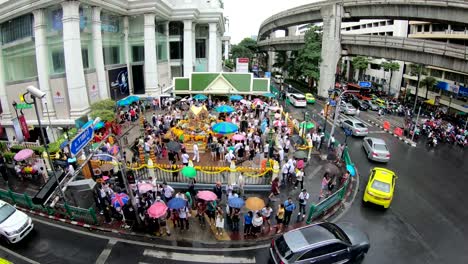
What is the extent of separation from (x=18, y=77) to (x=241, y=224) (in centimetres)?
2726

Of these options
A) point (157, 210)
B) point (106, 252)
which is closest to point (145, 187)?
point (157, 210)

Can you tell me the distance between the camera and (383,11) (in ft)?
122

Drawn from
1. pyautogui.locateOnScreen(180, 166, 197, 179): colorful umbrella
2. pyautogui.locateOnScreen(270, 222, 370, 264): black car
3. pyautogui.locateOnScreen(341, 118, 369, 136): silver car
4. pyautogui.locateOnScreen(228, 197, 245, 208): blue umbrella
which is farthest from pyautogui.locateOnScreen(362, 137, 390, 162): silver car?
pyautogui.locateOnScreen(180, 166, 197, 179): colorful umbrella

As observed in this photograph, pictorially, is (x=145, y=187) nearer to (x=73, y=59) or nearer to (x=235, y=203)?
(x=235, y=203)

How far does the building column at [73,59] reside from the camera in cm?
2255

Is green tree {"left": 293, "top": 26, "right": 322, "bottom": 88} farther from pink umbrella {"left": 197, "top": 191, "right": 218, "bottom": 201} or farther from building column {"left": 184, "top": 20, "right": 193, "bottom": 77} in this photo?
pink umbrella {"left": 197, "top": 191, "right": 218, "bottom": 201}

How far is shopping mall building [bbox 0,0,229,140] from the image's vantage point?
2364cm

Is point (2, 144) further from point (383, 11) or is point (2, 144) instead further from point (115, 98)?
point (383, 11)

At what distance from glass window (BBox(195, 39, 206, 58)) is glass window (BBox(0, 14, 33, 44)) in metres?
28.2

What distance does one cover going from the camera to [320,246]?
32.9ft

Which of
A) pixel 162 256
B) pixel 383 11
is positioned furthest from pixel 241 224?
pixel 383 11

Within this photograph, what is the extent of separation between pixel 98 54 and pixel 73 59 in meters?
4.74

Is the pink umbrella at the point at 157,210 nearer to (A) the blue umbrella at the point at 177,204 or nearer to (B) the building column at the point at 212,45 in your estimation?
(A) the blue umbrella at the point at 177,204

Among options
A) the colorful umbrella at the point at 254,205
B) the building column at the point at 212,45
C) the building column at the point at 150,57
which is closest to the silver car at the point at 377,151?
the colorful umbrella at the point at 254,205
